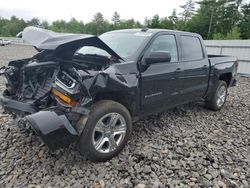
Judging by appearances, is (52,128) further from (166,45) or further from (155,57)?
(166,45)

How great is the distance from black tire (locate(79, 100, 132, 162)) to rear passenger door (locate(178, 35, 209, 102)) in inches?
59.7

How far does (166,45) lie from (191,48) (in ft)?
2.76

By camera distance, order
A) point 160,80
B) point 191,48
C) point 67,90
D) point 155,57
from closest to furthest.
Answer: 1. point 67,90
2. point 155,57
3. point 160,80
4. point 191,48

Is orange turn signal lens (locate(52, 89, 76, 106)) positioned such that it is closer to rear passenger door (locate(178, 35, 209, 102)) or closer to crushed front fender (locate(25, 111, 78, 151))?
crushed front fender (locate(25, 111, 78, 151))

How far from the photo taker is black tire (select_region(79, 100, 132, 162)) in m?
2.41

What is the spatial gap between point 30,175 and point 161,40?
2.76 metres

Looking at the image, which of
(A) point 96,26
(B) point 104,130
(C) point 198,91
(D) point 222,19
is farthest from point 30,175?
(A) point 96,26

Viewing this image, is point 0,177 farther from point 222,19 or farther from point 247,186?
point 222,19

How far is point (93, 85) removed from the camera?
7.83 ft

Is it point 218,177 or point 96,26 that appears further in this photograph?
point 96,26

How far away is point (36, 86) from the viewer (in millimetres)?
2768

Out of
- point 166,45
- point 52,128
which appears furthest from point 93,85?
point 166,45

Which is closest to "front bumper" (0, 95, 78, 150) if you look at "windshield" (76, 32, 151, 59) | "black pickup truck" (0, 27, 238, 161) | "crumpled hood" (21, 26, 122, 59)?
"black pickup truck" (0, 27, 238, 161)

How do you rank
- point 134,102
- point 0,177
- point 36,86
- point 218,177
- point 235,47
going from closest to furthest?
point 0,177 → point 218,177 → point 36,86 → point 134,102 → point 235,47
